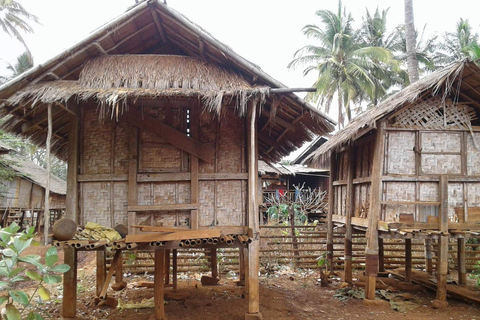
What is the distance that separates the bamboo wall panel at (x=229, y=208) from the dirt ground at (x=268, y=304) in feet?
6.07

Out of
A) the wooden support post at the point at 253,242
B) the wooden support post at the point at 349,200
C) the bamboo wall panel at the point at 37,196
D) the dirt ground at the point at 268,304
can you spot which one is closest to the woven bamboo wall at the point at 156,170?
the wooden support post at the point at 253,242

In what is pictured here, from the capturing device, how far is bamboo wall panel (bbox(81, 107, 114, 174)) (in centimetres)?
646

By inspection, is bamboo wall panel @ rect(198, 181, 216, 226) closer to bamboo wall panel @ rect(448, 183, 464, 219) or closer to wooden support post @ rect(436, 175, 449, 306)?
wooden support post @ rect(436, 175, 449, 306)

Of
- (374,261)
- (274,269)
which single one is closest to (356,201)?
(374,261)

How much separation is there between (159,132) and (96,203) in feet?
5.45

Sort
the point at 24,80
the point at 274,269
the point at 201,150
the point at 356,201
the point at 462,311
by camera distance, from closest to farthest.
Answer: the point at 24,80 < the point at 201,150 < the point at 462,311 < the point at 356,201 < the point at 274,269

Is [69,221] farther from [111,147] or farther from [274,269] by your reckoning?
[274,269]

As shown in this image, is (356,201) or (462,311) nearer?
(462,311)

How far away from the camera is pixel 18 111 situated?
21.0 ft

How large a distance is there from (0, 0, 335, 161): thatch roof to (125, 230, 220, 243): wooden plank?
200 cm

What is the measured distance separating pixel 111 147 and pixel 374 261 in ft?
19.3

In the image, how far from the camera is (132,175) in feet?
20.9

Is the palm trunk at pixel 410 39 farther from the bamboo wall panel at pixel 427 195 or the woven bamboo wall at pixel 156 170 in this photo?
the woven bamboo wall at pixel 156 170

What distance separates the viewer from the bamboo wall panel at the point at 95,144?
6.46 meters
